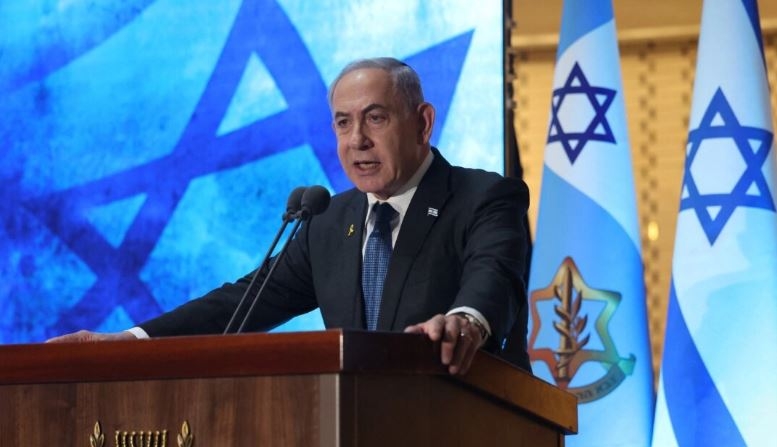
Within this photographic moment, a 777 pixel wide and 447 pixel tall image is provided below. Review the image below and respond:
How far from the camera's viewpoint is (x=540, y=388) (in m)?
2.20

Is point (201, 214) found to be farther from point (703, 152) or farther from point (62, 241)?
point (703, 152)

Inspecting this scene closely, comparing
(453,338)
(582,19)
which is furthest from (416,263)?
(582,19)

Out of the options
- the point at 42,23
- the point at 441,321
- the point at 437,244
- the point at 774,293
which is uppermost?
the point at 42,23

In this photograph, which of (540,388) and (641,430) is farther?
(641,430)

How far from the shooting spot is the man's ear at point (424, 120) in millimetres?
2633

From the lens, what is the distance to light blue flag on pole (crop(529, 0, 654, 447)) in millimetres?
4180

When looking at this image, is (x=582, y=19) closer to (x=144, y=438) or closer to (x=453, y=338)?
(x=453, y=338)

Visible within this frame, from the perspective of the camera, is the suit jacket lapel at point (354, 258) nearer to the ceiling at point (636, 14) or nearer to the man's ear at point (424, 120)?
the man's ear at point (424, 120)

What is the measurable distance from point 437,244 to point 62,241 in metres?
2.20

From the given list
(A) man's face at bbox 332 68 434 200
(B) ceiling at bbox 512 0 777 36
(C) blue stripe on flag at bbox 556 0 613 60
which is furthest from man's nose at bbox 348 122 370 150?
(B) ceiling at bbox 512 0 777 36

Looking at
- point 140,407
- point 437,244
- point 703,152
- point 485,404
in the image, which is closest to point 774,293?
point 703,152

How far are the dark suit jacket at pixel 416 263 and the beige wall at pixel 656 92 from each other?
137 inches

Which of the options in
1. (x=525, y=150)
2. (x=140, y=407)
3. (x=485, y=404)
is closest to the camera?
(x=140, y=407)

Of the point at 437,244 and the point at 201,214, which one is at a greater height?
the point at 201,214
